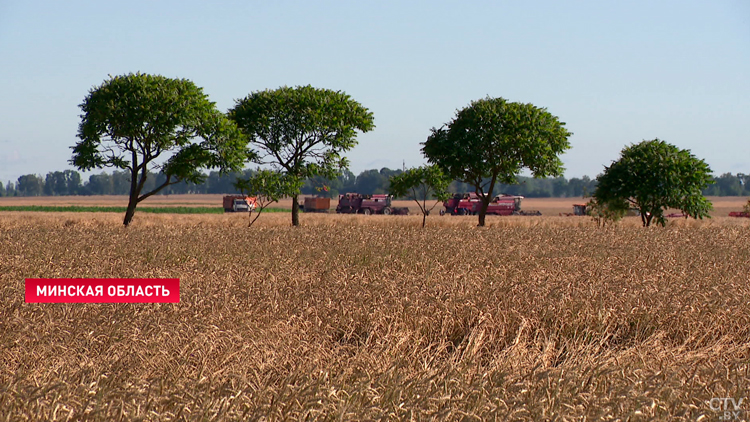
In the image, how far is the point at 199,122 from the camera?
3722cm

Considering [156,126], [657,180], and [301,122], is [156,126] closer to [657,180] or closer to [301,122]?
[301,122]

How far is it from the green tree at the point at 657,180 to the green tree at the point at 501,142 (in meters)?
3.47

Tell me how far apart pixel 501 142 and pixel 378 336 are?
34282 mm

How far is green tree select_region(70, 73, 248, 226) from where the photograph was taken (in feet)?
117

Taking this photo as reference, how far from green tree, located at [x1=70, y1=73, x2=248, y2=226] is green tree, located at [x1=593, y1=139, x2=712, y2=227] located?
2175 cm

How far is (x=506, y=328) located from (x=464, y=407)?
11.4ft

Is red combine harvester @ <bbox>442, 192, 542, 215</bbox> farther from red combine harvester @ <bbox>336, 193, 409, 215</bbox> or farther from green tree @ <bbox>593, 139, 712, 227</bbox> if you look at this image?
green tree @ <bbox>593, 139, 712, 227</bbox>

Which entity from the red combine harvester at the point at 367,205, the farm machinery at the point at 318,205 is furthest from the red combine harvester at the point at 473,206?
the farm machinery at the point at 318,205

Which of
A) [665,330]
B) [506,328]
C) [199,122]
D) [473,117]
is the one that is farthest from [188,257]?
[473,117]

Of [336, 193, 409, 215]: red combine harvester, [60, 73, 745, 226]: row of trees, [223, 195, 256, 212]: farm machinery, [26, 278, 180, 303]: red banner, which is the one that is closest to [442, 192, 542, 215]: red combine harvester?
[336, 193, 409, 215]: red combine harvester

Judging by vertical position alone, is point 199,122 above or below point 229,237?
above

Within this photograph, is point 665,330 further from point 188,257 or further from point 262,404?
point 188,257

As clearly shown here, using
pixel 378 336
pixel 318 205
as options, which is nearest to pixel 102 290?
pixel 378 336

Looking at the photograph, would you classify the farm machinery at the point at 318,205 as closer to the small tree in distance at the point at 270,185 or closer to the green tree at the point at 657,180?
the small tree in distance at the point at 270,185
